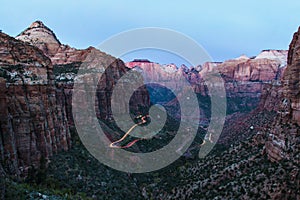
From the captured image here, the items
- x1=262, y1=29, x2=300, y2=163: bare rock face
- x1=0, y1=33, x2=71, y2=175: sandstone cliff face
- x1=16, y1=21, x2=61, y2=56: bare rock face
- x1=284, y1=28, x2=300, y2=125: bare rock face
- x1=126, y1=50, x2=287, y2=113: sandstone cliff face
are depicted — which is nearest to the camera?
x1=0, y1=33, x2=71, y2=175: sandstone cliff face

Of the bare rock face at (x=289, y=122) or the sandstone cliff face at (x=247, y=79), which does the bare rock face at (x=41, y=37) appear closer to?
the bare rock face at (x=289, y=122)

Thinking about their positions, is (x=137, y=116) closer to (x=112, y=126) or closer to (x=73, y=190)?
(x=112, y=126)

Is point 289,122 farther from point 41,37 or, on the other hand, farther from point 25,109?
point 41,37

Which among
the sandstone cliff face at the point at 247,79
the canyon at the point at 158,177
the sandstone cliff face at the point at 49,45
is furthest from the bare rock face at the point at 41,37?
the sandstone cliff face at the point at 247,79

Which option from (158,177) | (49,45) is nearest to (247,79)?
(49,45)

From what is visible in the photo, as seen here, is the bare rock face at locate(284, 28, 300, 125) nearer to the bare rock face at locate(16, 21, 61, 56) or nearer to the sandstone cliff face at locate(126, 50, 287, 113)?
the bare rock face at locate(16, 21, 61, 56)

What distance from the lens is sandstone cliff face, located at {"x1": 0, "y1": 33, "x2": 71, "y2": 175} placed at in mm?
30078

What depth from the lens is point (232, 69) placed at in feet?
626

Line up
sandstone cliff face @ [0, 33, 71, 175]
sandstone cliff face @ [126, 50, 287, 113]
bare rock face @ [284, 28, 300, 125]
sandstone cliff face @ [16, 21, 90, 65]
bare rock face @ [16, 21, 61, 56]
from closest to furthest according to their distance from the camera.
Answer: sandstone cliff face @ [0, 33, 71, 175] → bare rock face @ [284, 28, 300, 125] → sandstone cliff face @ [16, 21, 90, 65] → bare rock face @ [16, 21, 61, 56] → sandstone cliff face @ [126, 50, 287, 113]

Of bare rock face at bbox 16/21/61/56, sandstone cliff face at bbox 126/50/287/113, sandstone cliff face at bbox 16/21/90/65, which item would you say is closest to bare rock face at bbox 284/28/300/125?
sandstone cliff face at bbox 16/21/90/65

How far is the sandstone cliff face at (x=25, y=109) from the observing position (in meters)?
30.1

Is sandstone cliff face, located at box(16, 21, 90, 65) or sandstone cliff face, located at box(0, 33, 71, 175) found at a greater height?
sandstone cliff face, located at box(16, 21, 90, 65)

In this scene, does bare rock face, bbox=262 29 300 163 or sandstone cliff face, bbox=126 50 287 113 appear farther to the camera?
sandstone cliff face, bbox=126 50 287 113

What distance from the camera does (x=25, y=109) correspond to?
34.0 m
